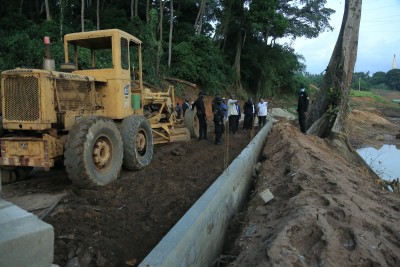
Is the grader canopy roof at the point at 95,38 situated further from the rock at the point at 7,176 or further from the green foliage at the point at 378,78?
the green foliage at the point at 378,78

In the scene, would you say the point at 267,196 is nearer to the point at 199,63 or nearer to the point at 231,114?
the point at 231,114

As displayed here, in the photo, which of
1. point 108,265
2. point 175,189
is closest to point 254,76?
point 175,189

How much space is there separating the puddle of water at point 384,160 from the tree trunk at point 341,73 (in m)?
2.00

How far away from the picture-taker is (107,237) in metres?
4.18

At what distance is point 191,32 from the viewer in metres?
28.9

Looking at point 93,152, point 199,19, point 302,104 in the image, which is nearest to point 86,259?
point 93,152

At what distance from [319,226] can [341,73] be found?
1054cm

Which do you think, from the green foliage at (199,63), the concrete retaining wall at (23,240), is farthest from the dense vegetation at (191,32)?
the concrete retaining wall at (23,240)

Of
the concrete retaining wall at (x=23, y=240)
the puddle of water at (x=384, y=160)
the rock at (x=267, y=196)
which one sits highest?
the concrete retaining wall at (x=23, y=240)

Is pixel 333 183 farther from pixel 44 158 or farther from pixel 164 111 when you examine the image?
pixel 164 111

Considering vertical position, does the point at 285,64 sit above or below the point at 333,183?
above

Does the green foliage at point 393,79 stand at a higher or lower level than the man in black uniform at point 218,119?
higher

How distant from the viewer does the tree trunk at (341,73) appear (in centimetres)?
1240

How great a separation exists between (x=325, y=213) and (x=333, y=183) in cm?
141
